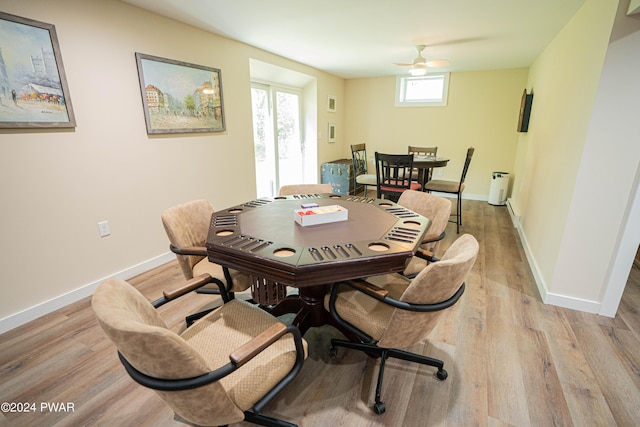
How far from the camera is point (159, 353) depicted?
795 mm

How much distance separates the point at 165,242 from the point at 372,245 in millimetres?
2307

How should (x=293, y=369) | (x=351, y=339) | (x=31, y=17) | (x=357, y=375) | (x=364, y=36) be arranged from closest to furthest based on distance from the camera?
(x=293, y=369) → (x=357, y=375) → (x=351, y=339) → (x=31, y=17) → (x=364, y=36)

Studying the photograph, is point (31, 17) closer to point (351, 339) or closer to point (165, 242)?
point (165, 242)

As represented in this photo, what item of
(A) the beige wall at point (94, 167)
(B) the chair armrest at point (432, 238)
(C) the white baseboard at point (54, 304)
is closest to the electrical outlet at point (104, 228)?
(A) the beige wall at point (94, 167)

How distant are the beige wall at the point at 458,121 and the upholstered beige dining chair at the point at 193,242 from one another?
15.3 ft

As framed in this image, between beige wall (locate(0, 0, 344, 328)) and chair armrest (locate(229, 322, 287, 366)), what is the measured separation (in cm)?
202

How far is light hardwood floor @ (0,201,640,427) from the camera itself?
1.39 metres

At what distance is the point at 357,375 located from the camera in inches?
64.0

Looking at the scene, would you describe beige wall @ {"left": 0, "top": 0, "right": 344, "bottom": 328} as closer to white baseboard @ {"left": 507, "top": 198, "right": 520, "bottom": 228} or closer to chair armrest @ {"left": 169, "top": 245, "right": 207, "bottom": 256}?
chair armrest @ {"left": 169, "top": 245, "right": 207, "bottom": 256}

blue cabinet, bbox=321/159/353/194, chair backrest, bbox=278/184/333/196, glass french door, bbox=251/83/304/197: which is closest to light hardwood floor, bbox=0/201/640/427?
chair backrest, bbox=278/184/333/196

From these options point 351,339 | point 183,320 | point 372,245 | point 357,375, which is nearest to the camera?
point 372,245

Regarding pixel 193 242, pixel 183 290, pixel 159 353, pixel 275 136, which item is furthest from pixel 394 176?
pixel 159 353

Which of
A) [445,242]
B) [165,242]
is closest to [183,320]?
[165,242]

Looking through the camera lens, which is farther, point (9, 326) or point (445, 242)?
point (445, 242)
